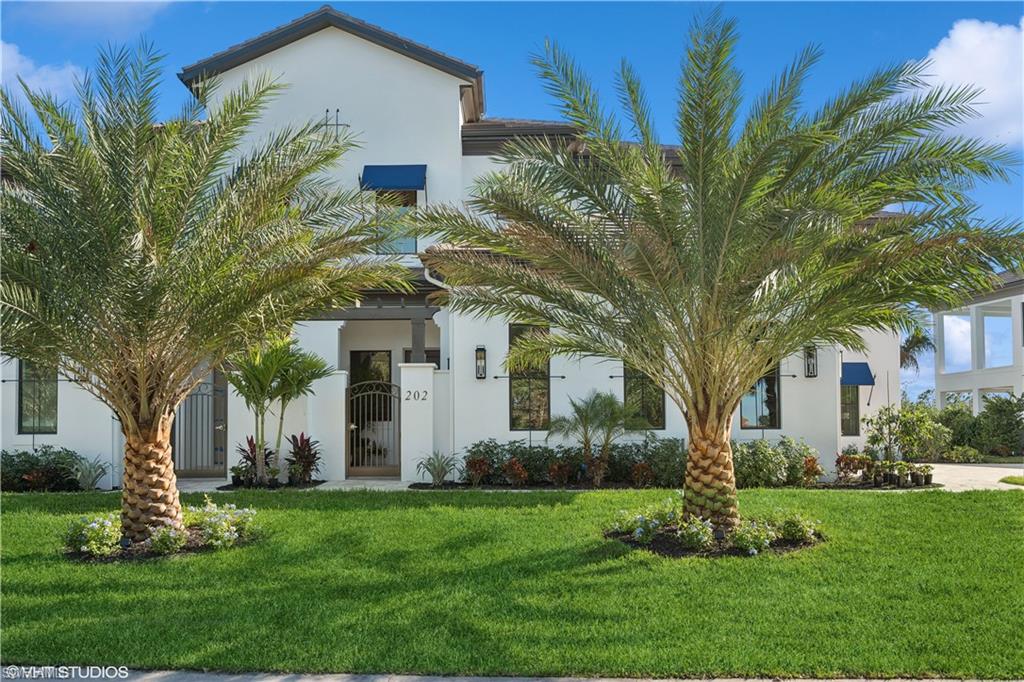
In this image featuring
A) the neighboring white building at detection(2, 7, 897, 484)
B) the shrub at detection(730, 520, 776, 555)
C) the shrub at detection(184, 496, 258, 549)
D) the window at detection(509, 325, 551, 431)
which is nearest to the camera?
the shrub at detection(730, 520, 776, 555)

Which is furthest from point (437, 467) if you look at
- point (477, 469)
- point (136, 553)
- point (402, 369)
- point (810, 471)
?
point (810, 471)

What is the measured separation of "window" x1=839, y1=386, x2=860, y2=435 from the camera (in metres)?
18.6

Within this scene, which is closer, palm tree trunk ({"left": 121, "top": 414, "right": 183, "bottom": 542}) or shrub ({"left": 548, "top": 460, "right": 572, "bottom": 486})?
palm tree trunk ({"left": 121, "top": 414, "right": 183, "bottom": 542})

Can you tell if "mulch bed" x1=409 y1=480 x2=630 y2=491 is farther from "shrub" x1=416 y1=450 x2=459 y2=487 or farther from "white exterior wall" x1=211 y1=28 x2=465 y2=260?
"white exterior wall" x1=211 y1=28 x2=465 y2=260

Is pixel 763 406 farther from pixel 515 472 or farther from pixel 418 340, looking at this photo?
pixel 418 340

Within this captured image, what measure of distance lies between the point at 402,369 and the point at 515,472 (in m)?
3.12

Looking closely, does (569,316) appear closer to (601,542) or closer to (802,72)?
(601,542)

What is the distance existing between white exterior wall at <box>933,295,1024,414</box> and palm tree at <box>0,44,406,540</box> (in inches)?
1073

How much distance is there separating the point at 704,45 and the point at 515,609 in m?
5.82

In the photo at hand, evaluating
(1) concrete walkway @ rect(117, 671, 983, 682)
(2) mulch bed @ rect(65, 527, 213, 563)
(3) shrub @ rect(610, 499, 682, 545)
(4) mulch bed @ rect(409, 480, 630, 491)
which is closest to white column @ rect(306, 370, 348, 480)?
(4) mulch bed @ rect(409, 480, 630, 491)

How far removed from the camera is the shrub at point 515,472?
14.6 m

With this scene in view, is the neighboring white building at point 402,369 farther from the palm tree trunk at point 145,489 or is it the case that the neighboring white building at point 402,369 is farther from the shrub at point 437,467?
the palm tree trunk at point 145,489

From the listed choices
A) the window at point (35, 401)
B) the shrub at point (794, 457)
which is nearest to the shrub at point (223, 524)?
the window at point (35, 401)

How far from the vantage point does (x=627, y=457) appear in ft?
49.4
